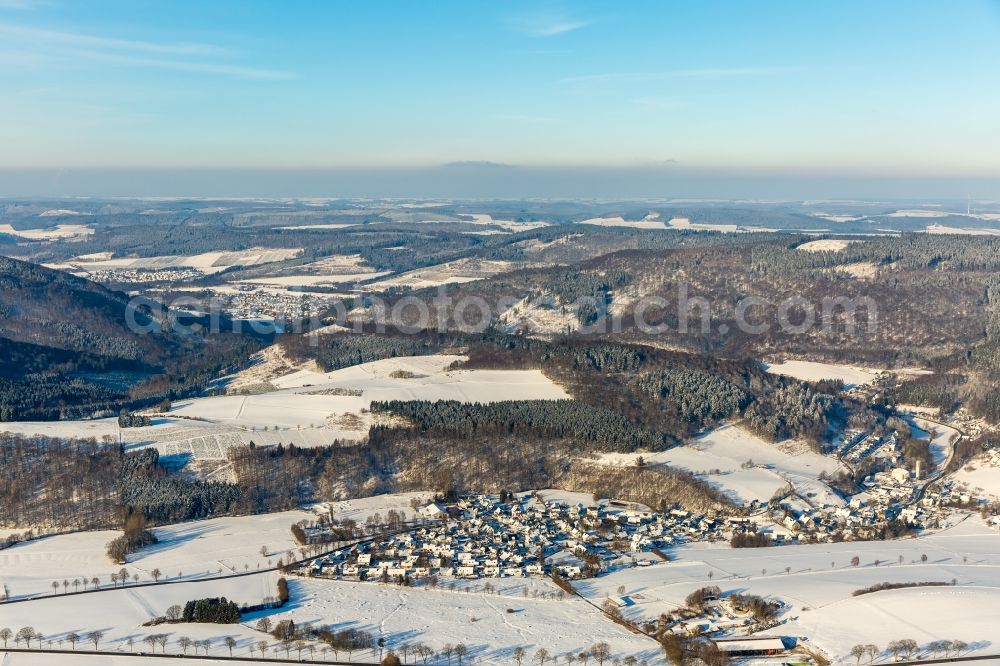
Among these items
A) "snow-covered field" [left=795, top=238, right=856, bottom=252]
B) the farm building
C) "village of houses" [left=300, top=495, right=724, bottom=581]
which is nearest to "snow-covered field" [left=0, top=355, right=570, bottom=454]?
"village of houses" [left=300, top=495, right=724, bottom=581]

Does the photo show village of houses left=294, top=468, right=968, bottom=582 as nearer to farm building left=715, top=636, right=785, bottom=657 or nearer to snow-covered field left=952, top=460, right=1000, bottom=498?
snow-covered field left=952, top=460, right=1000, bottom=498

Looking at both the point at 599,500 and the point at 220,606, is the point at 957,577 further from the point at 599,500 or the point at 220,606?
the point at 220,606

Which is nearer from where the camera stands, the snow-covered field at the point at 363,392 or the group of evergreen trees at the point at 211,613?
the group of evergreen trees at the point at 211,613

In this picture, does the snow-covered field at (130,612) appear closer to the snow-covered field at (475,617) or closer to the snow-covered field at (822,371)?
the snow-covered field at (475,617)

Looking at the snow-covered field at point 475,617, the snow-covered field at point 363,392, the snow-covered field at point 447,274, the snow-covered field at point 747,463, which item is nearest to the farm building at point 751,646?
the snow-covered field at point 475,617

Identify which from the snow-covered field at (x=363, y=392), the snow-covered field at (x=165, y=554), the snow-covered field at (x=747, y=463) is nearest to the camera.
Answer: the snow-covered field at (x=165, y=554)

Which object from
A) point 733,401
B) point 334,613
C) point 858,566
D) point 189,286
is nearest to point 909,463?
point 733,401
